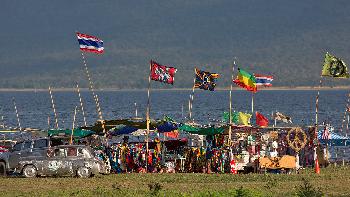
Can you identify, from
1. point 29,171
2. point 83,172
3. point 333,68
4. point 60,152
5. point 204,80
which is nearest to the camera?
point 29,171

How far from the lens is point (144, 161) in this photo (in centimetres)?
4647

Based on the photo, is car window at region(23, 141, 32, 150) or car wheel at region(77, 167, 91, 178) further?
car window at region(23, 141, 32, 150)

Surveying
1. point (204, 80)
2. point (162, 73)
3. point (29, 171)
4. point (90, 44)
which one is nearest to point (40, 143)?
point (29, 171)

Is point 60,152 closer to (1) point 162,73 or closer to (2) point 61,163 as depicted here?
(2) point 61,163

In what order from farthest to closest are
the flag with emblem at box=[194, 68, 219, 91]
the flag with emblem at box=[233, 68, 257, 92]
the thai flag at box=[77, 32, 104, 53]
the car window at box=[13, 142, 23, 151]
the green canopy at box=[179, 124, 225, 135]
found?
the flag with emblem at box=[194, 68, 219, 91] < the flag with emblem at box=[233, 68, 257, 92] < the thai flag at box=[77, 32, 104, 53] < the green canopy at box=[179, 124, 225, 135] < the car window at box=[13, 142, 23, 151]

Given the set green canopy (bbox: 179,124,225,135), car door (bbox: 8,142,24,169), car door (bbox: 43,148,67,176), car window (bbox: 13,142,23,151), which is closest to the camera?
car door (bbox: 43,148,67,176)

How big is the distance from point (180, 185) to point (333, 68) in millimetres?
12881

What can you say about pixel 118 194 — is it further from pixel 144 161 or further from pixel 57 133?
pixel 57 133

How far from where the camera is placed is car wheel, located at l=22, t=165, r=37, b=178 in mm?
42688

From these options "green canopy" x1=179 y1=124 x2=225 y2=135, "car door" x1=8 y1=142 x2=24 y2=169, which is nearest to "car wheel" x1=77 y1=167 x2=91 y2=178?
"car door" x1=8 y1=142 x2=24 y2=169

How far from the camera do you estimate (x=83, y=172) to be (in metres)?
42.8

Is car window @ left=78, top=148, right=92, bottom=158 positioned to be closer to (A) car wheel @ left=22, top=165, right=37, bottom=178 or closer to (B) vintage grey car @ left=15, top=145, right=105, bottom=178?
(B) vintage grey car @ left=15, top=145, right=105, bottom=178

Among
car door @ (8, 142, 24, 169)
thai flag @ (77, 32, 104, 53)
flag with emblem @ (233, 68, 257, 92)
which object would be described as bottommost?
car door @ (8, 142, 24, 169)

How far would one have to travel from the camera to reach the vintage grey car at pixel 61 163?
42781 mm
